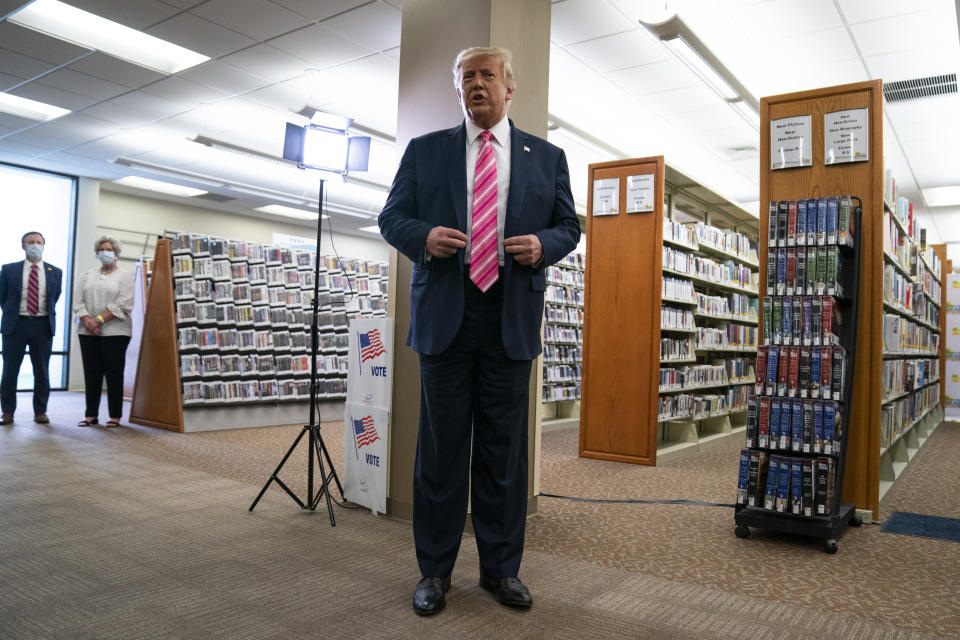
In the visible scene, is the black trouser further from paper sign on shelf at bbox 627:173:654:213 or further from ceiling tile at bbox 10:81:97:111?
paper sign on shelf at bbox 627:173:654:213

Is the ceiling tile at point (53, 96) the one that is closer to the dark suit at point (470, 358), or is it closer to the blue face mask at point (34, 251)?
the blue face mask at point (34, 251)

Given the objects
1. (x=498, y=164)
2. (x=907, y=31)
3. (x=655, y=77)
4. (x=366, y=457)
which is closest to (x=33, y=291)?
(x=366, y=457)

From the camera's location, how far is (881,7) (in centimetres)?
516

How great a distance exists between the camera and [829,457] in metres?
3.05

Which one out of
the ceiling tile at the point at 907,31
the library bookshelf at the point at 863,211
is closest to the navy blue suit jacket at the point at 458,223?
the library bookshelf at the point at 863,211

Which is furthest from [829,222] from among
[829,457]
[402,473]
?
[402,473]

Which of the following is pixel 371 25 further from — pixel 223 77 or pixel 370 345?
pixel 370 345

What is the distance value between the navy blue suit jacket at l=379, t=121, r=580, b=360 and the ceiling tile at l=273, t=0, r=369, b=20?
11.4 ft

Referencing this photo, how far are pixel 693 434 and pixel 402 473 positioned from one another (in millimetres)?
3696

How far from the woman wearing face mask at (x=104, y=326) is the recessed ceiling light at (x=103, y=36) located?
71.7 inches

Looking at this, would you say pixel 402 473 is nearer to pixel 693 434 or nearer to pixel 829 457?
pixel 829 457

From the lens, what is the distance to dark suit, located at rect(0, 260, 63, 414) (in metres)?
6.14

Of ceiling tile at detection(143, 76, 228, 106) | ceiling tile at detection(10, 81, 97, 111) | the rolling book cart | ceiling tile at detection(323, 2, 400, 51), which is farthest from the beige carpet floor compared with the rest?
ceiling tile at detection(10, 81, 97, 111)

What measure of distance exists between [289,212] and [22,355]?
7.28 m
